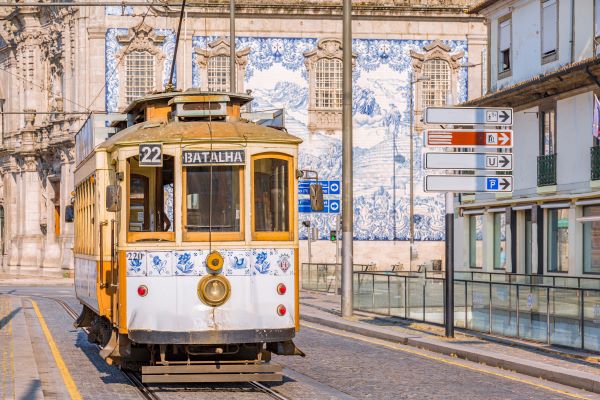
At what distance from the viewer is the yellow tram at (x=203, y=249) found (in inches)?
608

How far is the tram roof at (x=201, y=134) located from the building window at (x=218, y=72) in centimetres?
4242

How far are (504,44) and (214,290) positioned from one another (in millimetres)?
27772

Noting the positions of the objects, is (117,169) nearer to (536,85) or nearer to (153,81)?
(536,85)

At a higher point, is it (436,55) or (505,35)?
(436,55)

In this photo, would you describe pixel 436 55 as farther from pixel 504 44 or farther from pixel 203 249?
pixel 203 249

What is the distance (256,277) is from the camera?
15.7 meters

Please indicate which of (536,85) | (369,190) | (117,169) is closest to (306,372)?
(117,169)

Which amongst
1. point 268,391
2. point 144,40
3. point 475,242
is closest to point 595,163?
point 475,242

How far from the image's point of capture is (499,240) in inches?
1636

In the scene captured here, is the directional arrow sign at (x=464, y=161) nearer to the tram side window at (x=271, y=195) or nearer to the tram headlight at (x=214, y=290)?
the tram side window at (x=271, y=195)

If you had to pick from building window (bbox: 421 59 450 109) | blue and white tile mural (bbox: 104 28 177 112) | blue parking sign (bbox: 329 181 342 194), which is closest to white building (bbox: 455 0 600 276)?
blue parking sign (bbox: 329 181 342 194)

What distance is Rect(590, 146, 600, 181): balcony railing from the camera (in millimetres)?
34156

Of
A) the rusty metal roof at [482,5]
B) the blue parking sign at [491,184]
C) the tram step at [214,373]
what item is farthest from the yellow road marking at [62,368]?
the rusty metal roof at [482,5]

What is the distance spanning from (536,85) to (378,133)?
75.4 ft
